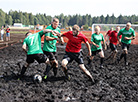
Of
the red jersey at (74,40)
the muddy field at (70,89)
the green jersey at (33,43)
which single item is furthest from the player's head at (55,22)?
the muddy field at (70,89)

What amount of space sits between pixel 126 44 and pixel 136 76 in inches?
104

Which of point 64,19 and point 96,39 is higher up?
point 64,19

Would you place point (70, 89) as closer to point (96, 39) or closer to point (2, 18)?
point (96, 39)

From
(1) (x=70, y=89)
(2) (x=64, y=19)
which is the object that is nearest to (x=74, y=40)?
(1) (x=70, y=89)

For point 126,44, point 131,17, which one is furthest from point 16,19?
point 126,44

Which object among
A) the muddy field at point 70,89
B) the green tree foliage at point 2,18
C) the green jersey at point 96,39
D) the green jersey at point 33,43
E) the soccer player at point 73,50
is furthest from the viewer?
the green tree foliage at point 2,18

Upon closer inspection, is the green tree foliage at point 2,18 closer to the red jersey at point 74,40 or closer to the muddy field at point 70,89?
the muddy field at point 70,89

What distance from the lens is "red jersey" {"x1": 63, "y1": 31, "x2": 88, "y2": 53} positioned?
586 cm

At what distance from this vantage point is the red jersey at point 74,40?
5859mm

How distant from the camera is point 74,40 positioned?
5.93 metres

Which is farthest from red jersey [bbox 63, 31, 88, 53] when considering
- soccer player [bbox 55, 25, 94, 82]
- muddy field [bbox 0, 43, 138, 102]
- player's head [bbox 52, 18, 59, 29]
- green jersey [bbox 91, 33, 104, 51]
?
green jersey [bbox 91, 33, 104, 51]

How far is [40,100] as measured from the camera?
4.63 metres

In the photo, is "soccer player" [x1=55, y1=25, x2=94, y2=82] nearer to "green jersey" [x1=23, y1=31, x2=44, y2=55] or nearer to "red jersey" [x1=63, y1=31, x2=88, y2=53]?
"red jersey" [x1=63, y1=31, x2=88, y2=53]

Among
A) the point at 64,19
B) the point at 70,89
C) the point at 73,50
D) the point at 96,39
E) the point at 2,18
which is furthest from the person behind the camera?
the point at 64,19
